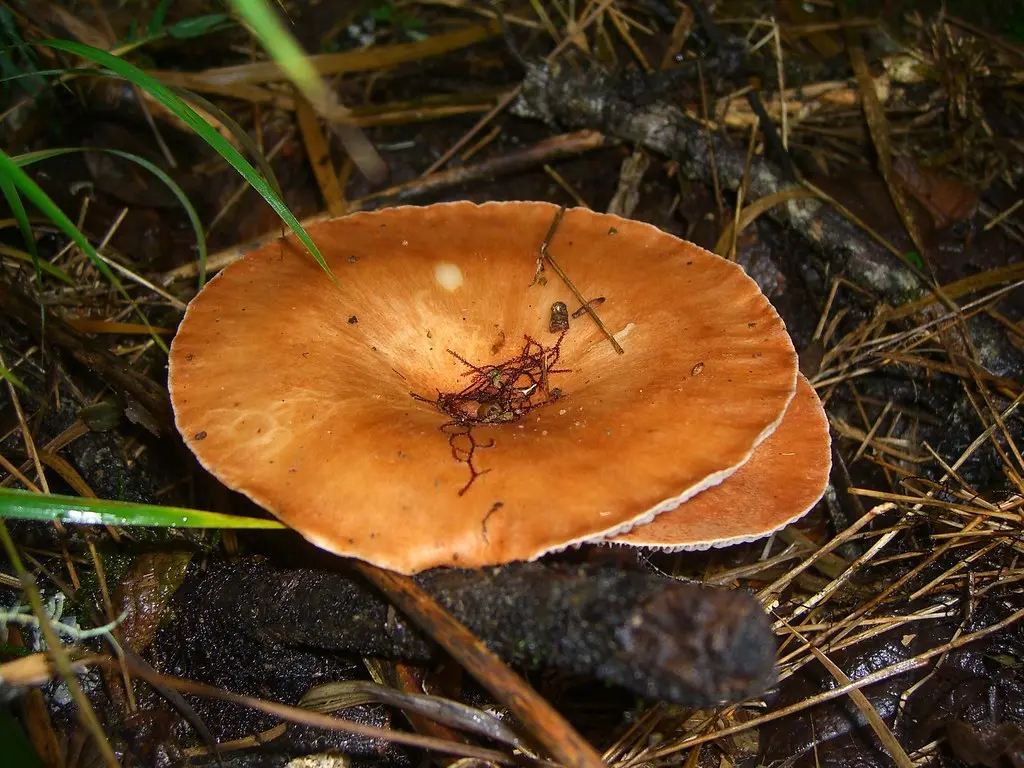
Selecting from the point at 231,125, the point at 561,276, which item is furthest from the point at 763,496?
the point at 231,125

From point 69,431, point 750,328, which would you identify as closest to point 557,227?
point 750,328

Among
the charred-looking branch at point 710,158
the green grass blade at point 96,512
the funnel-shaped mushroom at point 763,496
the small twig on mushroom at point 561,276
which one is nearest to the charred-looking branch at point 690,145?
the charred-looking branch at point 710,158

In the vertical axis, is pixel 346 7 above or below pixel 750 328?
above

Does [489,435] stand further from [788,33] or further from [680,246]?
[788,33]

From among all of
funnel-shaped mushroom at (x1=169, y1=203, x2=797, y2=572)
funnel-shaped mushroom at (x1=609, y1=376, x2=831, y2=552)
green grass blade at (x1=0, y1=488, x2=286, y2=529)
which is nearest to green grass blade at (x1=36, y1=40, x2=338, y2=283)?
funnel-shaped mushroom at (x1=169, y1=203, x2=797, y2=572)

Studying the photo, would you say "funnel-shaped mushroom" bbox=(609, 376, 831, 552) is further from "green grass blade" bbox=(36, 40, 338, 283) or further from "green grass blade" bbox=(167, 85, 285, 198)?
"green grass blade" bbox=(167, 85, 285, 198)
